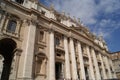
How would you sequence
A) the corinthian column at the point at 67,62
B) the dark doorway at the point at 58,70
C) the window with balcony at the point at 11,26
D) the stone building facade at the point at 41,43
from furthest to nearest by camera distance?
the dark doorway at the point at 58,70 < the corinthian column at the point at 67,62 < the window with balcony at the point at 11,26 < the stone building facade at the point at 41,43

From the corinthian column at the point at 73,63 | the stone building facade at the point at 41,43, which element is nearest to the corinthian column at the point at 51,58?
the stone building facade at the point at 41,43

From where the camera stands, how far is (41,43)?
18062 millimetres

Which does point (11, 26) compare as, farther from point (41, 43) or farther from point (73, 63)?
point (73, 63)

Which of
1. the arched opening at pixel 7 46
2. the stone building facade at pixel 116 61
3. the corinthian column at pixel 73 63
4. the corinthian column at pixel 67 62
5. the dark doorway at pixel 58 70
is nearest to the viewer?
the arched opening at pixel 7 46

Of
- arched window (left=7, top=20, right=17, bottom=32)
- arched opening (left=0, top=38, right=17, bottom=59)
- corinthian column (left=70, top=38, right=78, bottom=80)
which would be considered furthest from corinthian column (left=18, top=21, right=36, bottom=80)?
corinthian column (left=70, top=38, right=78, bottom=80)

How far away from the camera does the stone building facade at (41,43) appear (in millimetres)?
15235

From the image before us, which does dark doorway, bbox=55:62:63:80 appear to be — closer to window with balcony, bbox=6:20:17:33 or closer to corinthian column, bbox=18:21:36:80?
corinthian column, bbox=18:21:36:80

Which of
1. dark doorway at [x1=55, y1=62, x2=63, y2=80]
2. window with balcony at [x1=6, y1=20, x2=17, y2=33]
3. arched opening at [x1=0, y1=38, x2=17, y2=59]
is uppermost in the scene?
window with balcony at [x1=6, y1=20, x2=17, y2=33]

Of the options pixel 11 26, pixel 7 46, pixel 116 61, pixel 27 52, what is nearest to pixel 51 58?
pixel 27 52

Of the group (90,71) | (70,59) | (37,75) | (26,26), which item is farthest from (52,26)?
(90,71)

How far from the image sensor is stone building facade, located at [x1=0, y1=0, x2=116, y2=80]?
1524 cm

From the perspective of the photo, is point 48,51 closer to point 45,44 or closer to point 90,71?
point 45,44

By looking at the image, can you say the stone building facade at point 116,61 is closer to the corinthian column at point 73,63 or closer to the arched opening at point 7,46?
the corinthian column at point 73,63

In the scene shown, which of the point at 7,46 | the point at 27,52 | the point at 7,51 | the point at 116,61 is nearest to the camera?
the point at 27,52
